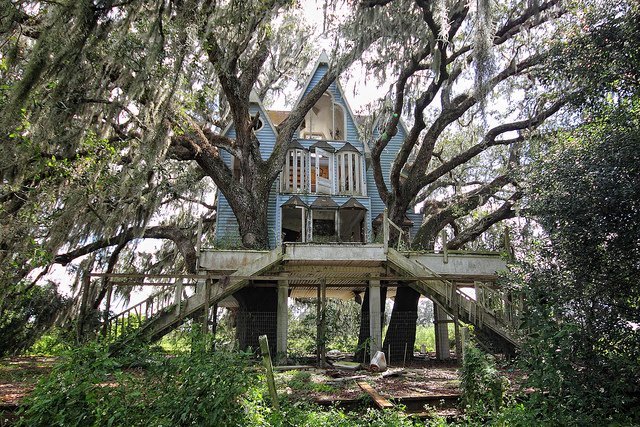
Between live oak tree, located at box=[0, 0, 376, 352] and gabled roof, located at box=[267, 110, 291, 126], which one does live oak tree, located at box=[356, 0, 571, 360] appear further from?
gabled roof, located at box=[267, 110, 291, 126]

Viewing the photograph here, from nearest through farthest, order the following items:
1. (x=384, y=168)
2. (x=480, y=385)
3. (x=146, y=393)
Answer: (x=146, y=393) < (x=480, y=385) < (x=384, y=168)

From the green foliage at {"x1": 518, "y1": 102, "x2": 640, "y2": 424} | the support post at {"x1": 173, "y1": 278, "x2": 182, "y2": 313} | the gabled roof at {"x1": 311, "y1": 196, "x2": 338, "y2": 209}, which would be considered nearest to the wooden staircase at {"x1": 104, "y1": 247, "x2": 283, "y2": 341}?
the support post at {"x1": 173, "y1": 278, "x2": 182, "y2": 313}

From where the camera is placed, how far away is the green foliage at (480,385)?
638cm

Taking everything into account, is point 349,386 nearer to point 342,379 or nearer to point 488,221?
point 342,379

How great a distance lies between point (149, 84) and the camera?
11.6 metres

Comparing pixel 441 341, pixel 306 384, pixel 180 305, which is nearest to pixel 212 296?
pixel 180 305

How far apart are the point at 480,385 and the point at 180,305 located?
27.7 ft

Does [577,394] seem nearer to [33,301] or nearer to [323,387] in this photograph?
[323,387]

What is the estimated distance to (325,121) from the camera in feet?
72.4

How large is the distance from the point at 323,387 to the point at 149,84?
833 cm

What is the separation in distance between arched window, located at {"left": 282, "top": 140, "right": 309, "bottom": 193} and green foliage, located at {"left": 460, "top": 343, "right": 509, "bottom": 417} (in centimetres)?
1210

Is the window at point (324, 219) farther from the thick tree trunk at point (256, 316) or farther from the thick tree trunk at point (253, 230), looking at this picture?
the thick tree trunk at point (256, 316)

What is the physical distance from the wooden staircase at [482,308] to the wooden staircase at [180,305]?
4.29 meters

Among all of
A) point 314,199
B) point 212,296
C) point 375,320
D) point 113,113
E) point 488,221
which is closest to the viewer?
point 113,113
